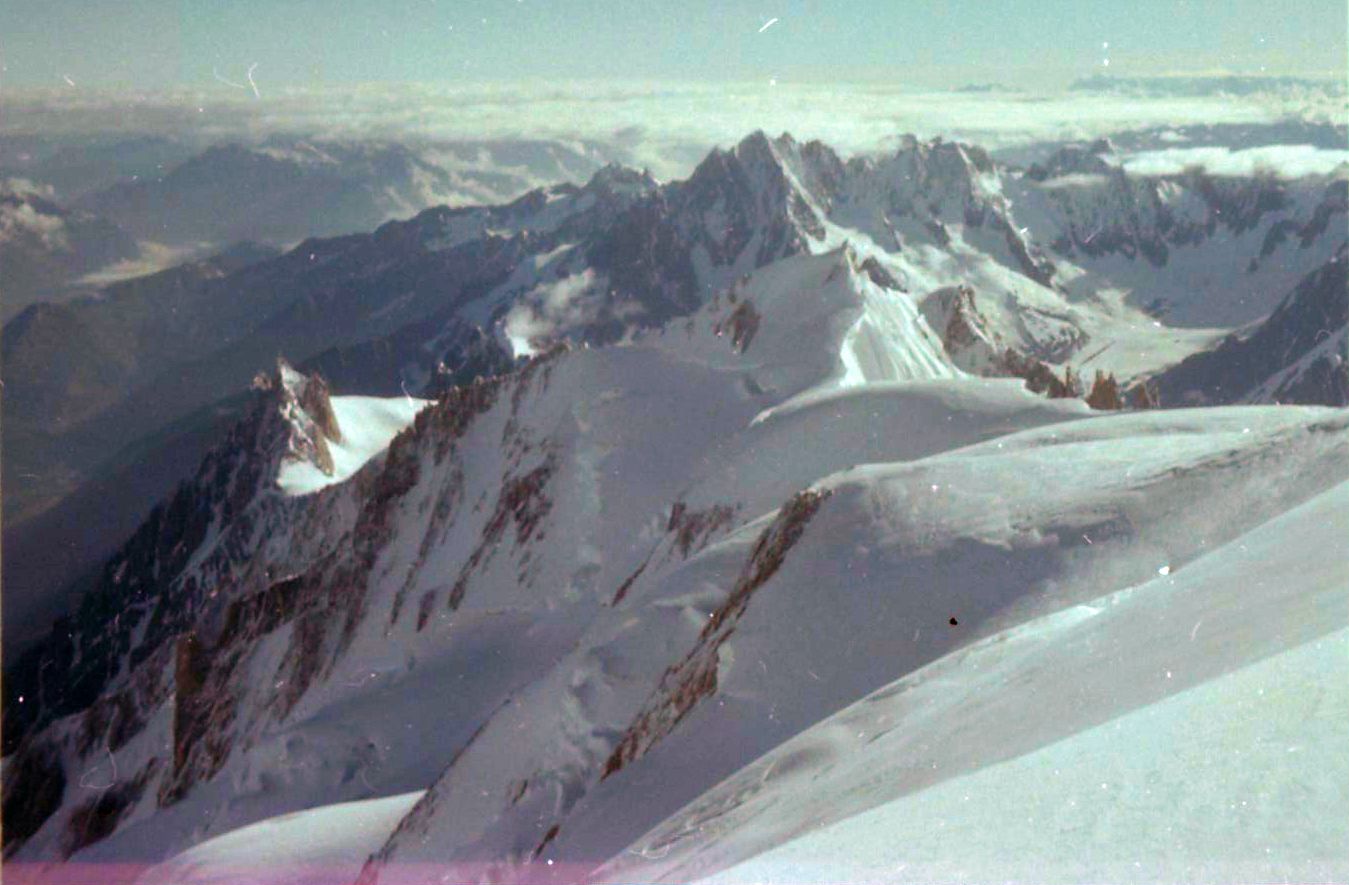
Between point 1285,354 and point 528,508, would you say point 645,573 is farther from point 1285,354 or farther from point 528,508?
point 1285,354

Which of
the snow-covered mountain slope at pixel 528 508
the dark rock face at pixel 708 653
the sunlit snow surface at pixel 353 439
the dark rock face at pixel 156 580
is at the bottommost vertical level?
the dark rock face at pixel 156 580

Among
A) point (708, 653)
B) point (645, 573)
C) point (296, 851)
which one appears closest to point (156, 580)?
point (645, 573)

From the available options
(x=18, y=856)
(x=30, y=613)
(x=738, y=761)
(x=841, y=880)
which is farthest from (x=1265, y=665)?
(x=30, y=613)

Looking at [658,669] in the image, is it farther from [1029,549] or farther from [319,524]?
[319,524]

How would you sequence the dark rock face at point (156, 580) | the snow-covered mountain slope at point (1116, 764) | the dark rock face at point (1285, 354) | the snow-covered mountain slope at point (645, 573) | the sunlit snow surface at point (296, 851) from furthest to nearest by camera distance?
the dark rock face at point (1285, 354) → the dark rock face at point (156, 580) → the sunlit snow surface at point (296, 851) → the snow-covered mountain slope at point (645, 573) → the snow-covered mountain slope at point (1116, 764)

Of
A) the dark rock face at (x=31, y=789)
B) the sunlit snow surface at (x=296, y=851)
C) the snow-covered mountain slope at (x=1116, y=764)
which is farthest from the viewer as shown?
the dark rock face at (x=31, y=789)

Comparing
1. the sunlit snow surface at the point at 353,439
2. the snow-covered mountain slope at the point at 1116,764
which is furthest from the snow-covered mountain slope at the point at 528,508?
the sunlit snow surface at the point at 353,439

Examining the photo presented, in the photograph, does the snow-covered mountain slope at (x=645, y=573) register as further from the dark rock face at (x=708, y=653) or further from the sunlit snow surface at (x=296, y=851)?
the sunlit snow surface at (x=296, y=851)
